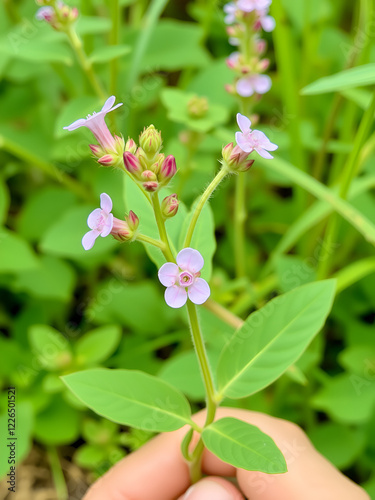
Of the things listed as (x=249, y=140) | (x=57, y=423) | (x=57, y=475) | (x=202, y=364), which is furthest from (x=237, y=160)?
(x=57, y=475)

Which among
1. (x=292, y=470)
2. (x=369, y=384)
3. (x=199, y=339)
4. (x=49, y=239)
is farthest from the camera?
(x=49, y=239)

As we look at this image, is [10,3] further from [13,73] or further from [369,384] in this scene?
[369,384]

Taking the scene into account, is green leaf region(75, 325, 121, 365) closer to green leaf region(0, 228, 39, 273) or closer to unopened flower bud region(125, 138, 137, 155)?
green leaf region(0, 228, 39, 273)

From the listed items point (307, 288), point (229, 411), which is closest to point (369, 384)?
point (229, 411)

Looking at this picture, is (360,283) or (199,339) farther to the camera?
(360,283)

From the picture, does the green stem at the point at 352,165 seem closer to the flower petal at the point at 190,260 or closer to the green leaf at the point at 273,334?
the green leaf at the point at 273,334

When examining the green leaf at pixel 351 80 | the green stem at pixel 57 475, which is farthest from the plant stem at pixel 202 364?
the green stem at pixel 57 475

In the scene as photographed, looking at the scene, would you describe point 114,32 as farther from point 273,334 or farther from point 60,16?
point 273,334
